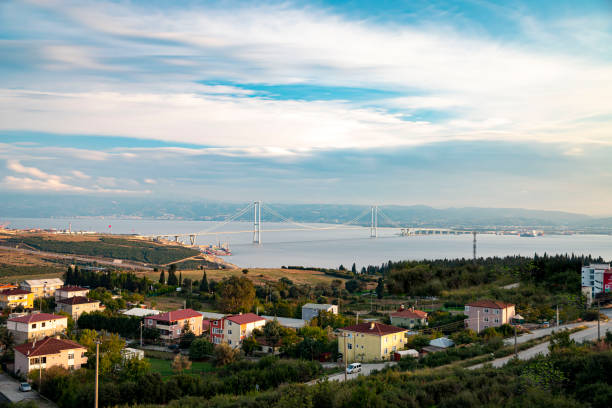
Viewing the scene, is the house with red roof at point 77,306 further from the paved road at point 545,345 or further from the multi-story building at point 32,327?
the paved road at point 545,345

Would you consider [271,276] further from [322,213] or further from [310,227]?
[322,213]

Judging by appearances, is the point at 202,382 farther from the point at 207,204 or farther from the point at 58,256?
the point at 207,204

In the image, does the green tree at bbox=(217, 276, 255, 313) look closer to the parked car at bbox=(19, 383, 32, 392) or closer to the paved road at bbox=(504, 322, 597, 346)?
the parked car at bbox=(19, 383, 32, 392)

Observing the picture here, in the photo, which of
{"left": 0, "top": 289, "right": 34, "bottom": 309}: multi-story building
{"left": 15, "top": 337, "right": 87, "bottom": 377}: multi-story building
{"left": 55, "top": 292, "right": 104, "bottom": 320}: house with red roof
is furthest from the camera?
{"left": 0, "top": 289, "right": 34, "bottom": 309}: multi-story building

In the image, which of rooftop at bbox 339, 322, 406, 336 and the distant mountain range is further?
the distant mountain range

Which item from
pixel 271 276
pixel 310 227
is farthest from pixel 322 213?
pixel 271 276

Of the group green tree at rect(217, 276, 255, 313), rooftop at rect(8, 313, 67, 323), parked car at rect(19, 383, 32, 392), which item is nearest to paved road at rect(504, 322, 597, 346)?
parked car at rect(19, 383, 32, 392)
